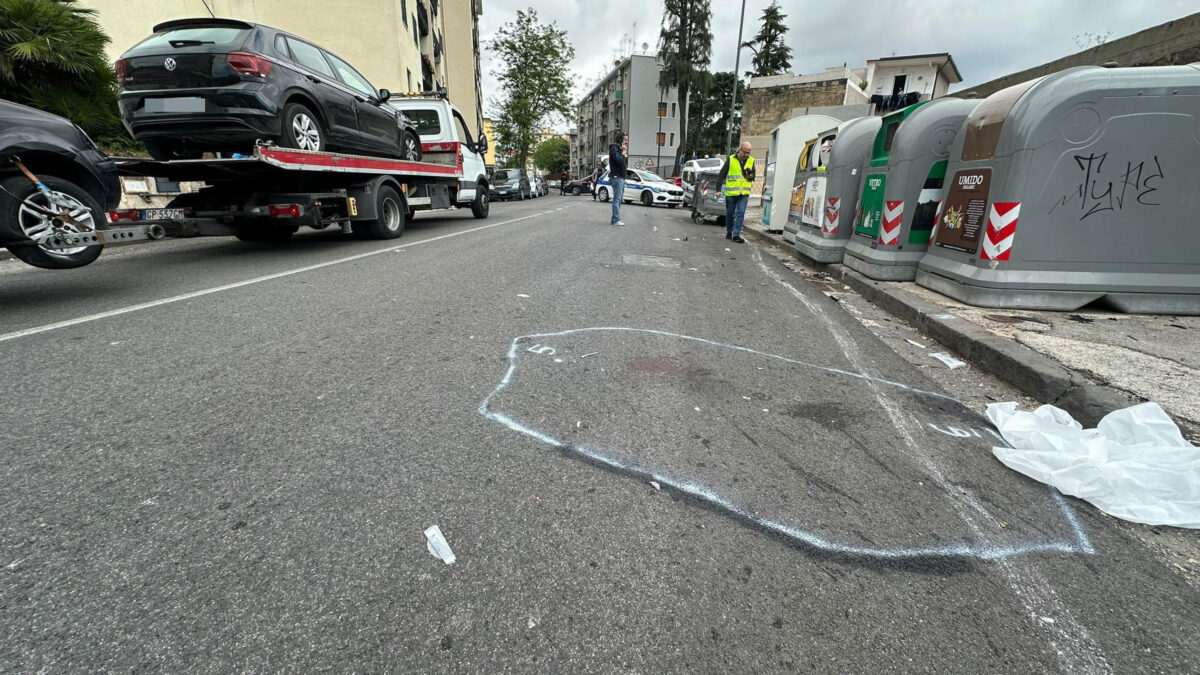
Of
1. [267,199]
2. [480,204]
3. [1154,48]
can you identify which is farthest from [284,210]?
[1154,48]

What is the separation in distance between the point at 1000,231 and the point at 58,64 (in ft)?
41.5

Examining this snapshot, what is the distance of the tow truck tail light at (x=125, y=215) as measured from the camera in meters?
4.55

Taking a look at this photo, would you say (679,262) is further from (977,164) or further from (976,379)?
(976,379)

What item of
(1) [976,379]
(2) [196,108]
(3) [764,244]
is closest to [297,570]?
(1) [976,379]

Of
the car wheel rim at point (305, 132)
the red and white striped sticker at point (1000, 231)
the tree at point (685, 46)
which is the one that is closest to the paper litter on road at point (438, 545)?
the red and white striped sticker at point (1000, 231)

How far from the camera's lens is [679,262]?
7500 mm

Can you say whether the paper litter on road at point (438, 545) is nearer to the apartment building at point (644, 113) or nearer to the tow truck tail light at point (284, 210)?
the tow truck tail light at point (284, 210)

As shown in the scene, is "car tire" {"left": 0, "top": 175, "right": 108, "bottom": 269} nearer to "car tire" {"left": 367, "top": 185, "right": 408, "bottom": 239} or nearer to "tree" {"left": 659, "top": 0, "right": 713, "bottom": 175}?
"car tire" {"left": 367, "top": 185, "right": 408, "bottom": 239}

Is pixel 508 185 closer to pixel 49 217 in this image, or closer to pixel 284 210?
pixel 284 210

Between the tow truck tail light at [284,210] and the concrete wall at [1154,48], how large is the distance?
12989 millimetres

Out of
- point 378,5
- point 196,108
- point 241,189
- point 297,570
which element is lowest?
point 297,570

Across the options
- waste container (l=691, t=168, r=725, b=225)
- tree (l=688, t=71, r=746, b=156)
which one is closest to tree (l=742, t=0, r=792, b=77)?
tree (l=688, t=71, r=746, b=156)

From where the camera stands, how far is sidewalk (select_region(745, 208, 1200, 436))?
2.83 m

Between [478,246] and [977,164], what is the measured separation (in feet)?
20.8
